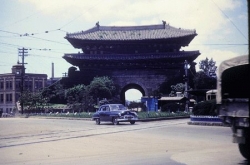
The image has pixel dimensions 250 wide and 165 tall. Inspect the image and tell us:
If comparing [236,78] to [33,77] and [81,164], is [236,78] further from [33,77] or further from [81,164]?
[33,77]

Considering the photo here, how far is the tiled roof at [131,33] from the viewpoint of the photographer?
5016cm

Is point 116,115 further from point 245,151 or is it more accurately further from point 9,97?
point 9,97

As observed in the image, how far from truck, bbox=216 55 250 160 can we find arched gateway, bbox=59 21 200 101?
1594 inches

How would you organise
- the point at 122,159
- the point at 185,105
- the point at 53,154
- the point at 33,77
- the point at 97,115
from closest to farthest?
the point at 122,159 → the point at 53,154 → the point at 97,115 → the point at 185,105 → the point at 33,77

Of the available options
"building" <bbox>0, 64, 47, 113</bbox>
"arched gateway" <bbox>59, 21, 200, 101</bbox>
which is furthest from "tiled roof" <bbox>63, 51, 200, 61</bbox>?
"building" <bbox>0, 64, 47, 113</bbox>

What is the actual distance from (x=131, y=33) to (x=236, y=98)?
47.4 meters

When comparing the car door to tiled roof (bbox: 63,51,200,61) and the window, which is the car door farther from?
the window

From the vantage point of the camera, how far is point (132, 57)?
161 feet

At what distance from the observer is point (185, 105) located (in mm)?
37125

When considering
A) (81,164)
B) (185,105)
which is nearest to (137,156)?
(81,164)

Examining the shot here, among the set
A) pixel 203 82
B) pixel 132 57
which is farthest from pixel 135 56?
pixel 203 82

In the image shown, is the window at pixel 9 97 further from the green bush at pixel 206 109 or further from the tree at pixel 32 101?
the green bush at pixel 206 109

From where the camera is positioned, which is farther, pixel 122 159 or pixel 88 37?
pixel 88 37

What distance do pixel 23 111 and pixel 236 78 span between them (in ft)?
153
